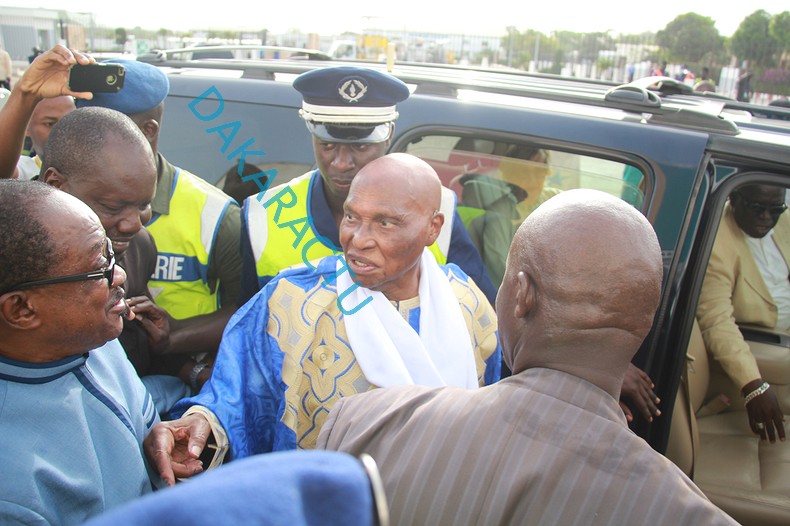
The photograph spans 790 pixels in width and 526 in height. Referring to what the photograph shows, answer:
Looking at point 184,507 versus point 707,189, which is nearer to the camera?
point 184,507

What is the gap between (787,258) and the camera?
3.34m

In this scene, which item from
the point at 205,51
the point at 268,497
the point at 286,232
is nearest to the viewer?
the point at 268,497

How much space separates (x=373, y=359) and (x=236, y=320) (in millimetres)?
418

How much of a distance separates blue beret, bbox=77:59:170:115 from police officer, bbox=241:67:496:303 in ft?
1.93

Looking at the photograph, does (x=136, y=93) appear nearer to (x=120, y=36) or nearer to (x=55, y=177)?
(x=55, y=177)

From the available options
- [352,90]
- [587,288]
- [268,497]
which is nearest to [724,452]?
[587,288]

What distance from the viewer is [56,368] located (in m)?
1.52

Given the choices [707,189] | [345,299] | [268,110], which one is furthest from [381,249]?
[268,110]

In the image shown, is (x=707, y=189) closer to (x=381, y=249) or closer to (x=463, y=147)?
(x=463, y=147)

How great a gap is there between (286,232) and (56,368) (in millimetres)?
1175

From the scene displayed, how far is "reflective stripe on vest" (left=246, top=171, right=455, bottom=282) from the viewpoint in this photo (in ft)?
8.30

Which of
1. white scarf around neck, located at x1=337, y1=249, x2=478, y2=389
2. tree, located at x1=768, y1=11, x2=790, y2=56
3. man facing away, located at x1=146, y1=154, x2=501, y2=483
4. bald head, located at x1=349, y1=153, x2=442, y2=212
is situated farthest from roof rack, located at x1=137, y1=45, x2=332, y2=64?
tree, located at x1=768, y1=11, x2=790, y2=56

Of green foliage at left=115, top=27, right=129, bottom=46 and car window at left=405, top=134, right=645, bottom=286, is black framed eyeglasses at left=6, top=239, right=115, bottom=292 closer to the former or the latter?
car window at left=405, top=134, right=645, bottom=286
